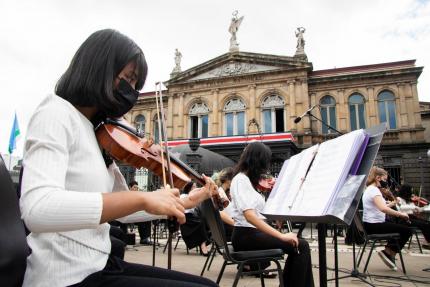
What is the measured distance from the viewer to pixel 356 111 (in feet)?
73.1

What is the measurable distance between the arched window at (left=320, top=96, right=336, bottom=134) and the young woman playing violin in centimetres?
2230

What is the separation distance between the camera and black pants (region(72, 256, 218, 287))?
1.33m

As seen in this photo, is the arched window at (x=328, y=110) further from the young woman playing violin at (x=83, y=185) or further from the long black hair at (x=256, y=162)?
the young woman playing violin at (x=83, y=185)

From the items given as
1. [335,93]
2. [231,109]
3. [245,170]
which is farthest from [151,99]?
[245,170]

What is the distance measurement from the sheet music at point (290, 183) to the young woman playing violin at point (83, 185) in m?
1.60

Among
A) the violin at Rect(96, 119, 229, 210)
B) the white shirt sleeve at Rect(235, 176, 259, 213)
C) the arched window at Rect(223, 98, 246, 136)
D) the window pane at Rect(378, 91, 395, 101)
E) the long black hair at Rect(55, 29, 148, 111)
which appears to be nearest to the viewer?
the long black hair at Rect(55, 29, 148, 111)

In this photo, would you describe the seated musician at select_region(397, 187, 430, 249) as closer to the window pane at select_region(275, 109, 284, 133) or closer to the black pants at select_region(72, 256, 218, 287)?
the black pants at select_region(72, 256, 218, 287)

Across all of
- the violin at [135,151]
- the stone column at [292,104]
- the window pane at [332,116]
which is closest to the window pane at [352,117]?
the window pane at [332,116]

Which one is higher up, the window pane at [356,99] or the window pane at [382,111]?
the window pane at [356,99]

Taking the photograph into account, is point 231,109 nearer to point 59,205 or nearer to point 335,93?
point 335,93

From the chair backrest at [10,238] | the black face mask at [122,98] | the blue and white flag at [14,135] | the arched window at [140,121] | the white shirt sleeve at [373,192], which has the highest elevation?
the arched window at [140,121]

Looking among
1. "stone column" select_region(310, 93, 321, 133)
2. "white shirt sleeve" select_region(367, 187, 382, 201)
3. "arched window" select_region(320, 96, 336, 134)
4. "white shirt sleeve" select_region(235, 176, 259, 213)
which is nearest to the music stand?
"white shirt sleeve" select_region(235, 176, 259, 213)

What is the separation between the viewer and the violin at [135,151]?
5.62 ft

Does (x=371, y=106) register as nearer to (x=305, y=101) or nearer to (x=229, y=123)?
(x=305, y=101)
